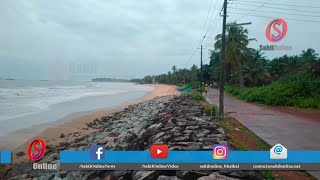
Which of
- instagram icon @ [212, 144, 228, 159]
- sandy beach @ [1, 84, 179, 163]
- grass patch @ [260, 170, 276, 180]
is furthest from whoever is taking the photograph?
sandy beach @ [1, 84, 179, 163]

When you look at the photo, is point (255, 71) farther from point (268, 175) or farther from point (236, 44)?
point (268, 175)

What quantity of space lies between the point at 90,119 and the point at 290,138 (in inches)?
501

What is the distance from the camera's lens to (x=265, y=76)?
48.4 m

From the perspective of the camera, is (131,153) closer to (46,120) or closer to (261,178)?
(261,178)

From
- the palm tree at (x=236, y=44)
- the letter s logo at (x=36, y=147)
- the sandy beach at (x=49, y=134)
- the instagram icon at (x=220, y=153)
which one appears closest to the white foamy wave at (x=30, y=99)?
the sandy beach at (x=49, y=134)

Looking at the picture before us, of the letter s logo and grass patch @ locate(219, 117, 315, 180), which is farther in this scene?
the letter s logo

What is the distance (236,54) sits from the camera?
37.7 meters

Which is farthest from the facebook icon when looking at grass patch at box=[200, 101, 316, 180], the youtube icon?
grass patch at box=[200, 101, 316, 180]

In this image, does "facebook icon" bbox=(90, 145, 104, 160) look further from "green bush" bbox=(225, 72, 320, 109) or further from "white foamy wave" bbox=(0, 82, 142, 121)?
"green bush" bbox=(225, 72, 320, 109)

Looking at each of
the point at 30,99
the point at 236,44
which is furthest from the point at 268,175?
the point at 236,44

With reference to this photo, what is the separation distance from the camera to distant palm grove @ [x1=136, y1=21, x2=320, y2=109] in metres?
19.5

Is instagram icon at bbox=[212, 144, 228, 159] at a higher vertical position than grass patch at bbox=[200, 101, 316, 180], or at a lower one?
higher

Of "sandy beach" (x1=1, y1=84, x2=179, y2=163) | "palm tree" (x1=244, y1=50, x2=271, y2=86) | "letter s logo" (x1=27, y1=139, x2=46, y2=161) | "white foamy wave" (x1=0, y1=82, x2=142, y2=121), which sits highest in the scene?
"palm tree" (x1=244, y1=50, x2=271, y2=86)

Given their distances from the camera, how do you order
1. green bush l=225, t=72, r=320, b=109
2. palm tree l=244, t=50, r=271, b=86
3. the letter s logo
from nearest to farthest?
the letter s logo < green bush l=225, t=72, r=320, b=109 < palm tree l=244, t=50, r=271, b=86
